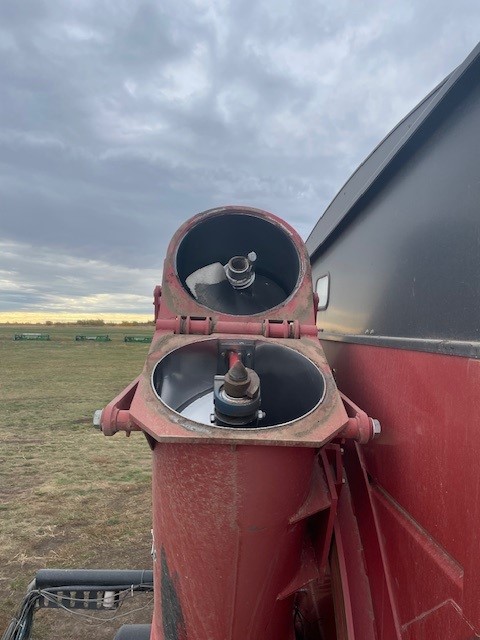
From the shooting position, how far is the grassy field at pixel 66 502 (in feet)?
13.0

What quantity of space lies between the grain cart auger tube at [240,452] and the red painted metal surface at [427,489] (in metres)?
0.20

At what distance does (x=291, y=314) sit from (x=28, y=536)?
4364 millimetres

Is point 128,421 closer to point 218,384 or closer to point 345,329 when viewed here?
point 218,384

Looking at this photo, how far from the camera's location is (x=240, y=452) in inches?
55.7

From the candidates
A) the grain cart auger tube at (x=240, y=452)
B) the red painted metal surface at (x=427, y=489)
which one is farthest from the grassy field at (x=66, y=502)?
the red painted metal surface at (x=427, y=489)

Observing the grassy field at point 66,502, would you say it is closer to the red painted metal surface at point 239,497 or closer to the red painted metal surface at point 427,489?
the red painted metal surface at point 239,497

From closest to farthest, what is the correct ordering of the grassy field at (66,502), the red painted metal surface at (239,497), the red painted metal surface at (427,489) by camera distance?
the red painted metal surface at (427,489) → the red painted metal surface at (239,497) → the grassy field at (66,502)

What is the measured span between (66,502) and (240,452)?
517 centimetres

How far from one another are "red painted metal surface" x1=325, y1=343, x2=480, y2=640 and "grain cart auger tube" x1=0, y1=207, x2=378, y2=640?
20cm

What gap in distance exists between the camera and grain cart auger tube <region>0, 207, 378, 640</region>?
57.6 inches

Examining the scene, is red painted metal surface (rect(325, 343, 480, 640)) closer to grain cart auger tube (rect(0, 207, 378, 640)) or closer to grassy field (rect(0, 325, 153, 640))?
grain cart auger tube (rect(0, 207, 378, 640))

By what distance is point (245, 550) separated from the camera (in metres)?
1.54

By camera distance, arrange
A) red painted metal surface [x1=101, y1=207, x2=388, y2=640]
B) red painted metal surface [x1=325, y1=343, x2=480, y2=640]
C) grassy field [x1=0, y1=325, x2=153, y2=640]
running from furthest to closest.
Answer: grassy field [x1=0, y1=325, x2=153, y2=640], red painted metal surface [x1=101, y1=207, x2=388, y2=640], red painted metal surface [x1=325, y1=343, x2=480, y2=640]

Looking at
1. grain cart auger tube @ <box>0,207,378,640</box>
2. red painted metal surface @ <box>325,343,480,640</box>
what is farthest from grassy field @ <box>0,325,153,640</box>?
red painted metal surface @ <box>325,343,480,640</box>
